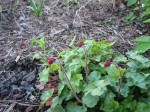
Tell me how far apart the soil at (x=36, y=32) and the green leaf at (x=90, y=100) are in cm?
42

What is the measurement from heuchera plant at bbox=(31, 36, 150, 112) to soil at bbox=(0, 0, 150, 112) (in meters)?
0.29

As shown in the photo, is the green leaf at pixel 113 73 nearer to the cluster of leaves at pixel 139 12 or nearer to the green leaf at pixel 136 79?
the green leaf at pixel 136 79

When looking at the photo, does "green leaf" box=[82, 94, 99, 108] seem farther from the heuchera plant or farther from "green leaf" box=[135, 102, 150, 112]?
"green leaf" box=[135, 102, 150, 112]

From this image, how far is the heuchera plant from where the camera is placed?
4.91ft

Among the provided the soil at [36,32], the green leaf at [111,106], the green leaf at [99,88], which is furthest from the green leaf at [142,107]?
the soil at [36,32]

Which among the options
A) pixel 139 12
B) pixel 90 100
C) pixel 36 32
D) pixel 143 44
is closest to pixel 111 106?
pixel 90 100

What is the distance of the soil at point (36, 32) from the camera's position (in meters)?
1.90

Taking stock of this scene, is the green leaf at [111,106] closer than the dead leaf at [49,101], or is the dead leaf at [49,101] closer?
the green leaf at [111,106]

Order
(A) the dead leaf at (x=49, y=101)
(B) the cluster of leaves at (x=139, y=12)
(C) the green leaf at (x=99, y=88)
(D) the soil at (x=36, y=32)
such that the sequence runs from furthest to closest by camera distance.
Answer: (B) the cluster of leaves at (x=139, y=12), (D) the soil at (x=36, y=32), (A) the dead leaf at (x=49, y=101), (C) the green leaf at (x=99, y=88)

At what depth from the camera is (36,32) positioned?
240 cm

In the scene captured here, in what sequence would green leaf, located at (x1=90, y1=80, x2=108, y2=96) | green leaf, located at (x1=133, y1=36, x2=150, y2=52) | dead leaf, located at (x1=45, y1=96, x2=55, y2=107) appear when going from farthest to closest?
1. green leaf, located at (x1=133, y1=36, x2=150, y2=52)
2. dead leaf, located at (x1=45, y1=96, x2=55, y2=107)
3. green leaf, located at (x1=90, y1=80, x2=108, y2=96)

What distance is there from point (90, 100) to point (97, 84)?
3.7 inches

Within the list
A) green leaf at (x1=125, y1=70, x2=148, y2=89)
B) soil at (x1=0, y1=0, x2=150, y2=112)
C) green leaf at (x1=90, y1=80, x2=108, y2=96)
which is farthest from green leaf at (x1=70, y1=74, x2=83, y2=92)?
soil at (x1=0, y1=0, x2=150, y2=112)

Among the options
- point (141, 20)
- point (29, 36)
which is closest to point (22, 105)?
point (29, 36)
